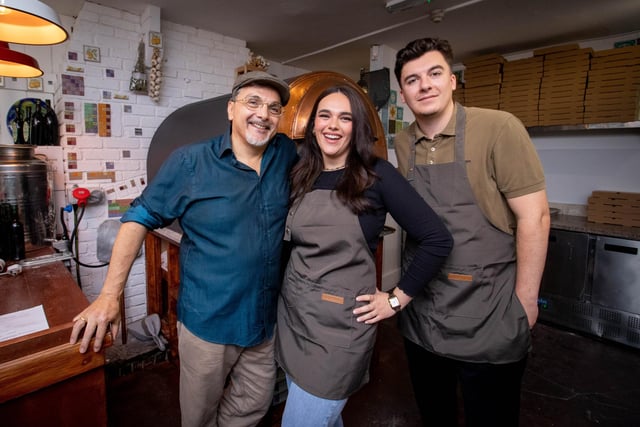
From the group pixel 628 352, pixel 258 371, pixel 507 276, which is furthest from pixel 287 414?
pixel 628 352

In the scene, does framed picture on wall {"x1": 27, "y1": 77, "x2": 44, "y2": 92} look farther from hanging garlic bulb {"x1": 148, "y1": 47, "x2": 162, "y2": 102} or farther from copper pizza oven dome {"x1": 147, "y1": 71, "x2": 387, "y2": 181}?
copper pizza oven dome {"x1": 147, "y1": 71, "x2": 387, "y2": 181}

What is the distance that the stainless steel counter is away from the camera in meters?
3.33

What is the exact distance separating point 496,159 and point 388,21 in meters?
2.81

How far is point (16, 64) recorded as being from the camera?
228cm

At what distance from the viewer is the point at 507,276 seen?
55.6 inches

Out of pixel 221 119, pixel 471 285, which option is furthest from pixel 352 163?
pixel 221 119

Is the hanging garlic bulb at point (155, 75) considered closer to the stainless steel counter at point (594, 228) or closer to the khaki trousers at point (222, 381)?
the khaki trousers at point (222, 381)

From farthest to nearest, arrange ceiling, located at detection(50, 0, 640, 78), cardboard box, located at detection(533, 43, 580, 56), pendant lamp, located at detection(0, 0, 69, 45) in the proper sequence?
cardboard box, located at detection(533, 43, 580, 56)
ceiling, located at detection(50, 0, 640, 78)
pendant lamp, located at detection(0, 0, 69, 45)

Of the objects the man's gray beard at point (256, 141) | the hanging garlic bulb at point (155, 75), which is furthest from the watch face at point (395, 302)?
the hanging garlic bulb at point (155, 75)

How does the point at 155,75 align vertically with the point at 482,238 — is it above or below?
above

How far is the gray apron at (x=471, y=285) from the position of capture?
53.7 inches

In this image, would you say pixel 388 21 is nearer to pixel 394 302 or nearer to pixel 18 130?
pixel 394 302

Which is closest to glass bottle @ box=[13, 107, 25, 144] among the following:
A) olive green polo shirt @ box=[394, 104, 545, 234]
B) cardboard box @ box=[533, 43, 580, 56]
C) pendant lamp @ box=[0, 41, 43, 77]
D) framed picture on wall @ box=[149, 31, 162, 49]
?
pendant lamp @ box=[0, 41, 43, 77]

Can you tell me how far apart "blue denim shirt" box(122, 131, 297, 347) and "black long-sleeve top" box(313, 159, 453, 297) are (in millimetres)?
382
